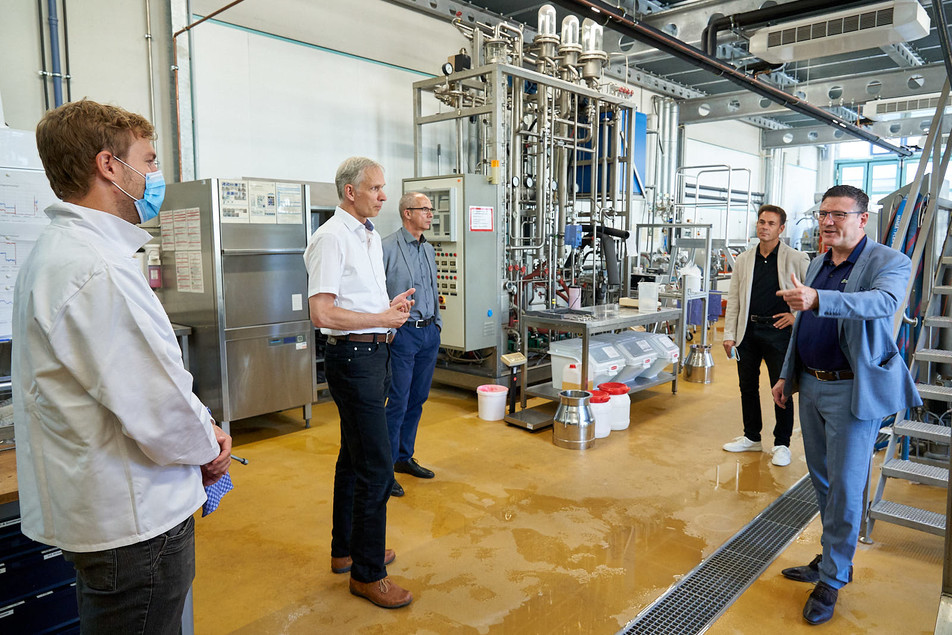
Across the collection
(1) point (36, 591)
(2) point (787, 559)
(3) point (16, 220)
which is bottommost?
(2) point (787, 559)

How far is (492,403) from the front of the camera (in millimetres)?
5164

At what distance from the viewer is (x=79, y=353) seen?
45.8 inches

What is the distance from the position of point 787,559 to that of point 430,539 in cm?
173

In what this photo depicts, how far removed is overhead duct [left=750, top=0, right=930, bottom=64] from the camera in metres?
5.32

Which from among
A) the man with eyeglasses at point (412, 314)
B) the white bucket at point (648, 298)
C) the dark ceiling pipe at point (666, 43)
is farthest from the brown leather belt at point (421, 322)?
the dark ceiling pipe at point (666, 43)

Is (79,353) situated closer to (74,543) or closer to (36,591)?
(74,543)

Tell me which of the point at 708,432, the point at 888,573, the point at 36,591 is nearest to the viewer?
the point at 36,591

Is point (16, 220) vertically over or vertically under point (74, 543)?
over

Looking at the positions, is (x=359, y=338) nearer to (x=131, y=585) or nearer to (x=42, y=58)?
(x=131, y=585)

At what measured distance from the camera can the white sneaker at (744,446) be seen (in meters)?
4.46

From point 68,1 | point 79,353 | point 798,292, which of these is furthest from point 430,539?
point 68,1

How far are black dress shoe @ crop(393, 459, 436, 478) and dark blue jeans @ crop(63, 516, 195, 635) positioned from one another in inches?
103

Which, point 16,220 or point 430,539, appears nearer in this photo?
point 430,539

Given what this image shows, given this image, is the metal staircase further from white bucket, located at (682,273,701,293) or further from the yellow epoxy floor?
white bucket, located at (682,273,701,293)
